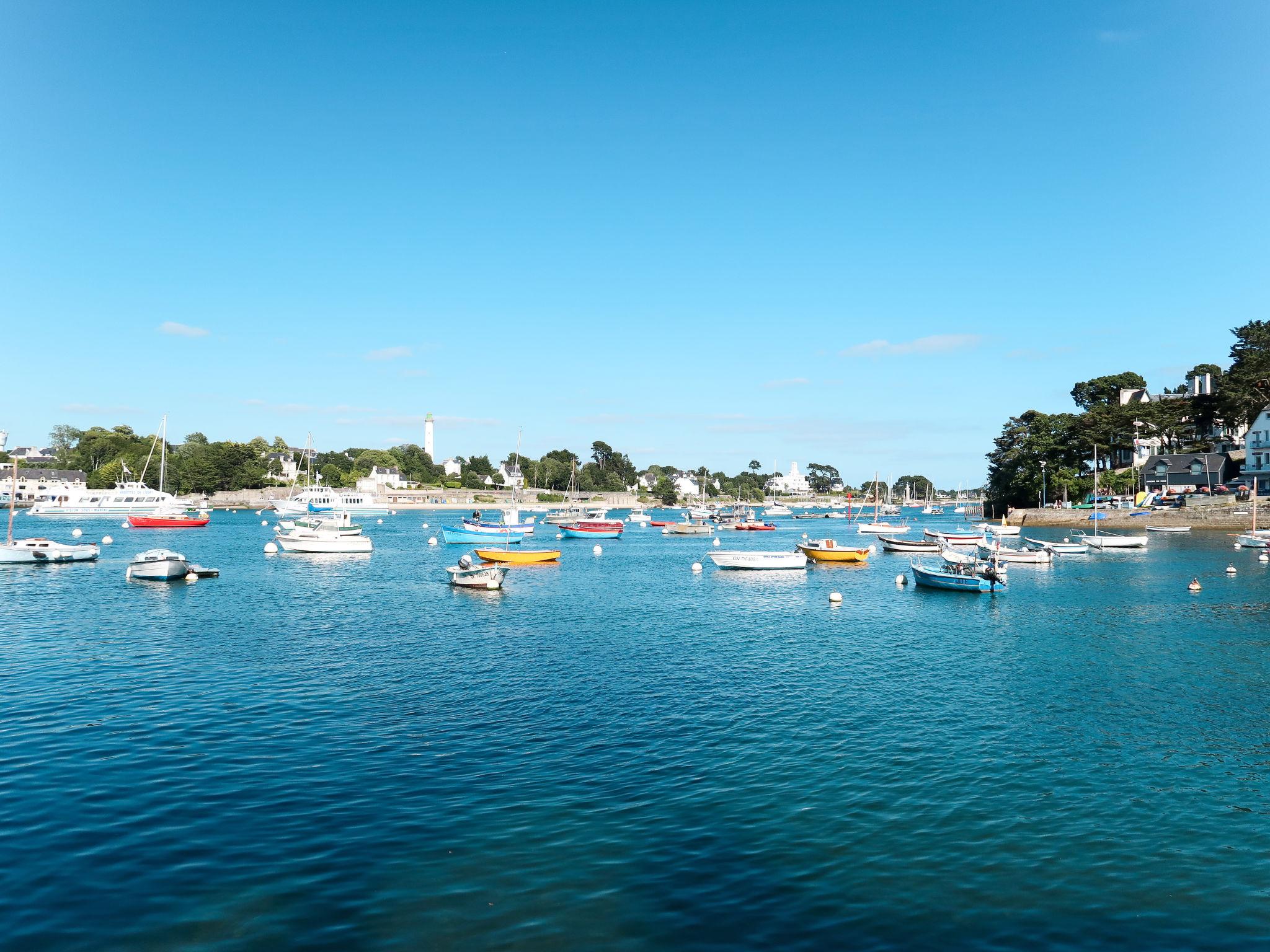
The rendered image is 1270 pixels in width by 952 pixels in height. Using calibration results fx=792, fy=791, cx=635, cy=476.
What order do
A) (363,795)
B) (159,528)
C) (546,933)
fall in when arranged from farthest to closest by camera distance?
Result: 1. (159,528)
2. (363,795)
3. (546,933)

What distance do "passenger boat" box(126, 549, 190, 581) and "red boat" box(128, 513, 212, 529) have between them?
8216 cm

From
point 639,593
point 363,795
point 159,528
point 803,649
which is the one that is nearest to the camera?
point 363,795

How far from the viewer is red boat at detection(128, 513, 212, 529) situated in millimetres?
130000

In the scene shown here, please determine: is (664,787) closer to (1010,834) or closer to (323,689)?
(1010,834)

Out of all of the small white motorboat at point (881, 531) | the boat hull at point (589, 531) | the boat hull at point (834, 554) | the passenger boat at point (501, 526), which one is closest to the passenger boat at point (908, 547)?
the boat hull at point (834, 554)

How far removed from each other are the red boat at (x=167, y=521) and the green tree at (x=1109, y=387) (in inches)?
6837

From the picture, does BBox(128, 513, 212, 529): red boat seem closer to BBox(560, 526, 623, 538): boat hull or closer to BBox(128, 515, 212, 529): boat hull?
BBox(128, 515, 212, 529): boat hull

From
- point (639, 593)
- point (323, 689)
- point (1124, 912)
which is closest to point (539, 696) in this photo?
point (323, 689)

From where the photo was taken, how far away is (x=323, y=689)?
88.1 ft

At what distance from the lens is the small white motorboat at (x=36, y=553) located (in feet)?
217

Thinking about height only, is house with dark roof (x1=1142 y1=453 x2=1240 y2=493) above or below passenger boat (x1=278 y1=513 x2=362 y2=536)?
above

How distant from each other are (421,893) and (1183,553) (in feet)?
315

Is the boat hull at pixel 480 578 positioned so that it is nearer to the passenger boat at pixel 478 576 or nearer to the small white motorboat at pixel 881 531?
the passenger boat at pixel 478 576

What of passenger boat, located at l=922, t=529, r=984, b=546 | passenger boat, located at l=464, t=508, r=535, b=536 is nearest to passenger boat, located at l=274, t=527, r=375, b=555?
passenger boat, located at l=464, t=508, r=535, b=536
